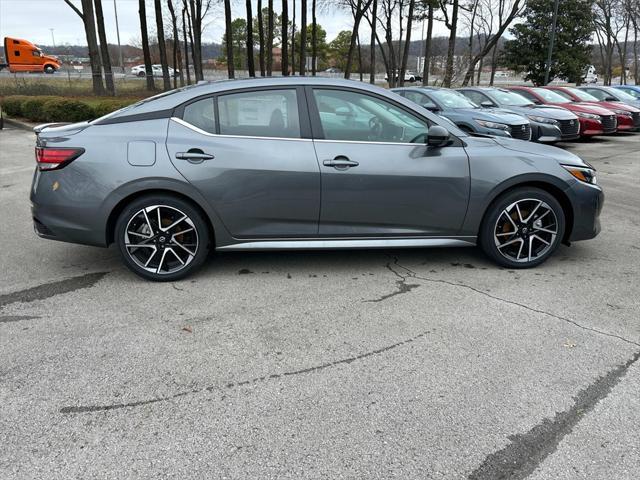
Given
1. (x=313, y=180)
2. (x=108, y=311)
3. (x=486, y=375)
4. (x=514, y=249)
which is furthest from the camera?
(x=514, y=249)

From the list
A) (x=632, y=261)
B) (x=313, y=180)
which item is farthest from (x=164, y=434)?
(x=632, y=261)

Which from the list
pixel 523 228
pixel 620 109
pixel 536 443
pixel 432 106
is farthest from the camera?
pixel 620 109

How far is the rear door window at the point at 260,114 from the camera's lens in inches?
166

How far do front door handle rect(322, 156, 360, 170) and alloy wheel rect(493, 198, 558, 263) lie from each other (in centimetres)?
136

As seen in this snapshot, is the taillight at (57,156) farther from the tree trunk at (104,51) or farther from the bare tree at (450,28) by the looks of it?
the bare tree at (450,28)

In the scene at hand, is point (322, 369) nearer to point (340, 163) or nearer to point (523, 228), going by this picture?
point (340, 163)

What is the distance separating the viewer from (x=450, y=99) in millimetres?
12477

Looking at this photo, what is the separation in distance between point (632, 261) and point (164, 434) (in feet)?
14.5

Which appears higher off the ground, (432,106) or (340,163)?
(340,163)

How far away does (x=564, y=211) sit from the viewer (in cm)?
469

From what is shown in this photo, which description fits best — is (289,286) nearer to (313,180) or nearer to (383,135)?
(313,180)

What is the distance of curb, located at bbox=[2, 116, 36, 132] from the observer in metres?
15.8

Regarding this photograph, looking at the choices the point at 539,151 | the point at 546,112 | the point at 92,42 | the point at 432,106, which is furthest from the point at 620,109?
the point at 92,42

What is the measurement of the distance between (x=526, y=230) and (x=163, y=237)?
3.04m
